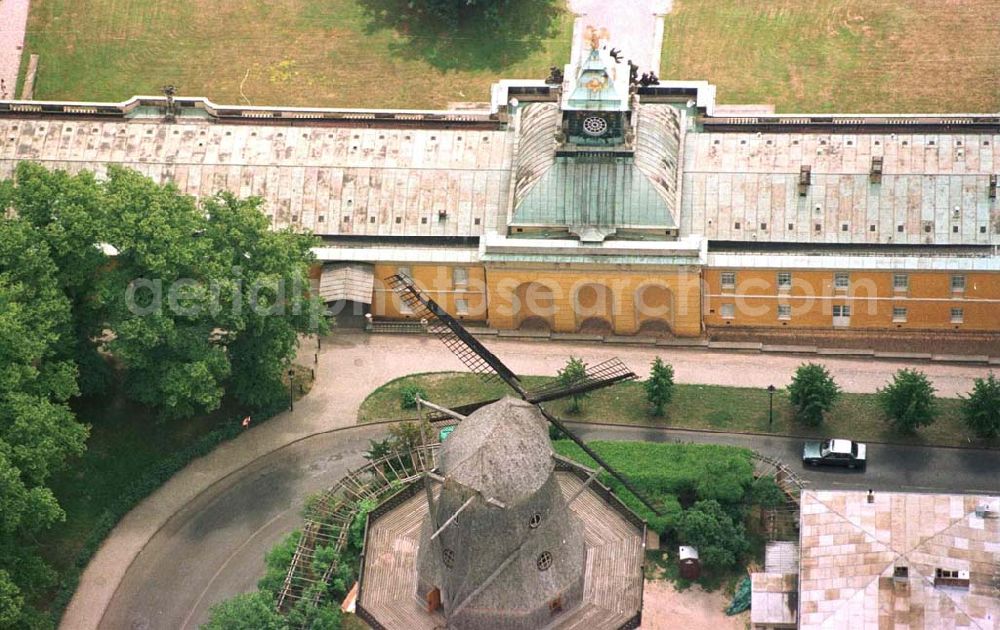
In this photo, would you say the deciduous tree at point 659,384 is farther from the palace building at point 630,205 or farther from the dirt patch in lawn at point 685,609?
the dirt patch in lawn at point 685,609

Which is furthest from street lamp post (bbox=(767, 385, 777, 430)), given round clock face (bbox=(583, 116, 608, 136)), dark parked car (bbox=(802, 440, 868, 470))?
round clock face (bbox=(583, 116, 608, 136))

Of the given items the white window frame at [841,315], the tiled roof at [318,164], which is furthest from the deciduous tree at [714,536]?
the tiled roof at [318,164]

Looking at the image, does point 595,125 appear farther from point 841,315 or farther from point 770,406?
point 770,406

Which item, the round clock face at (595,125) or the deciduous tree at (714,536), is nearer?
the deciduous tree at (714,536)

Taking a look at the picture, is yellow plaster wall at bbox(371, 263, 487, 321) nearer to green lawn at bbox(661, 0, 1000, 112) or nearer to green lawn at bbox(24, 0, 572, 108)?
green lawn at bbox(24, 0, 572, 108)

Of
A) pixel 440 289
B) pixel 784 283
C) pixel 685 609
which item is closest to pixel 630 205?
pixel 784 283

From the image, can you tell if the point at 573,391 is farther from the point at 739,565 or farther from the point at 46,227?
the point at 46,227

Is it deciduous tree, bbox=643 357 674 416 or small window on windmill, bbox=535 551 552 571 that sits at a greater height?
deciduous tree, bbox=643 357 674 416
